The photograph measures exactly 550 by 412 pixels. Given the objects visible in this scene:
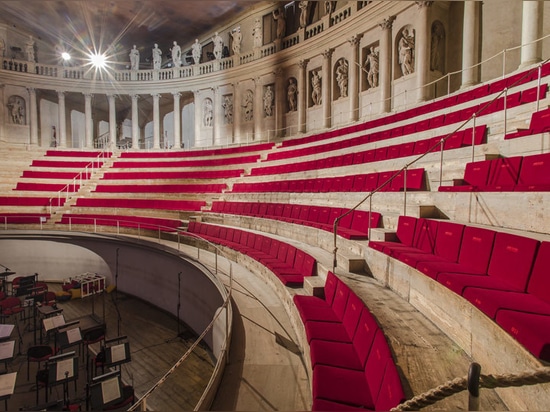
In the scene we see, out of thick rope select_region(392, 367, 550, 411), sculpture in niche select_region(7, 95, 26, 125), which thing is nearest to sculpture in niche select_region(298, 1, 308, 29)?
sculpture in niche select_region(7, 95, 26, 125)

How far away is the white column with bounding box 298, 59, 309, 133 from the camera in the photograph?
14.4 metres

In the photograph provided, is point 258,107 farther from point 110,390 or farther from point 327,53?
point 110,390

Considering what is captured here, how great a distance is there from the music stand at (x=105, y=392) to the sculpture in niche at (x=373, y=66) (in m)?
11.8

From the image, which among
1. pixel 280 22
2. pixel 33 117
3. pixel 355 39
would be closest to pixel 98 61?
pixel 33 117

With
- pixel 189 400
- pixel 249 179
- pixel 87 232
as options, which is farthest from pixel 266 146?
pixel 189 400

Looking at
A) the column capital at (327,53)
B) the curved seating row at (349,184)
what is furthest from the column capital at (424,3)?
the curved seating row at (349,184)

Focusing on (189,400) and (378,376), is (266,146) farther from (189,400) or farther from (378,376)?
(378,376)

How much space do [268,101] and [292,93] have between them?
4.42 ft

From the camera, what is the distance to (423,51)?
996cm

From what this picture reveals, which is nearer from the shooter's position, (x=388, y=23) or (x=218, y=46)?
(x=388, y=23)

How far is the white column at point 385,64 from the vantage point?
431 inches

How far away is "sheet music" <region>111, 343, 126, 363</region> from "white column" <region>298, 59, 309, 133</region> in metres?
11.8

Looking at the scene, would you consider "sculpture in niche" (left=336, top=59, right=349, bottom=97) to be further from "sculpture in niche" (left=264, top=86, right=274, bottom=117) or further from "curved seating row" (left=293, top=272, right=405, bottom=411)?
"curved seating row" (left=293, top=272, right=405, bottom=411)

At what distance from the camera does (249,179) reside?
10570 mm
